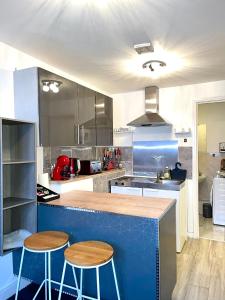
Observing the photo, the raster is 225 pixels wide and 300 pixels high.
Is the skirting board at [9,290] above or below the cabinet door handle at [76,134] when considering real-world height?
below

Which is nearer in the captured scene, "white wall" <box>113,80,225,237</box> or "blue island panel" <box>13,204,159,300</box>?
"blue island panel" <box>13,204,159,300</box>

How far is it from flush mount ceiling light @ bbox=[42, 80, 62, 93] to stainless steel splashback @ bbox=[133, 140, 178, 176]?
1929mm

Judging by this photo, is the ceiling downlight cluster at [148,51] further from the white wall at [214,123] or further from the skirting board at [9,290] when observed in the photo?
the white wall at [214,123]

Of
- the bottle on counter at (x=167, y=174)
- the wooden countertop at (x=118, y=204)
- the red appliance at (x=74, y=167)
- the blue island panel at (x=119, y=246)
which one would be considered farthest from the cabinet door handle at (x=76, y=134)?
the bottle on counter at (x=167, y=174)

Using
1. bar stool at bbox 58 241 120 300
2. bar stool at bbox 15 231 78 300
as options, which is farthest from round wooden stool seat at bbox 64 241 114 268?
bar stool at bbox 15 231 78 300

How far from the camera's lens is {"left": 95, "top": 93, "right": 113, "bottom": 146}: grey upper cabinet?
3289mm

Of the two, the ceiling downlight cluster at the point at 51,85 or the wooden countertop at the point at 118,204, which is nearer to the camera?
the wooden countertop at the point at 118,204

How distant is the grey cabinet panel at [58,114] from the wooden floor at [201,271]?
1.88 meters

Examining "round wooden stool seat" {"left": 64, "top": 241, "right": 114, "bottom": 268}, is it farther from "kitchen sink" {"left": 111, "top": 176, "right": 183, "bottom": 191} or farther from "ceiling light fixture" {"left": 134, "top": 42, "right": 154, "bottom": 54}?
"ceiling light fixture" {"left": 134, "top": 42, "right": 154, "bottom": 54}


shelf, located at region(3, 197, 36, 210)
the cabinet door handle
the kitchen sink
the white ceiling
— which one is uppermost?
the white ceiling

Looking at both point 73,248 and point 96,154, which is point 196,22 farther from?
point 96,154

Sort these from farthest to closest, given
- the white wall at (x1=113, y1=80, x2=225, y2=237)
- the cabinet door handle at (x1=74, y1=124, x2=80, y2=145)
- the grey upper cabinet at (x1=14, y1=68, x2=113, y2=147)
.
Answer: the white wall at (x1=113, y1=80, x2=225, y2=237), the cabinet door handle at (x1=74, y1=124, x2=80, y2=145), the grey upper cabinet at (x1=14, y1=68, x2=113, y2=147)

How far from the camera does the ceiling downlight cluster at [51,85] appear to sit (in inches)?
87.0

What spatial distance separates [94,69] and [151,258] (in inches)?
85.7
